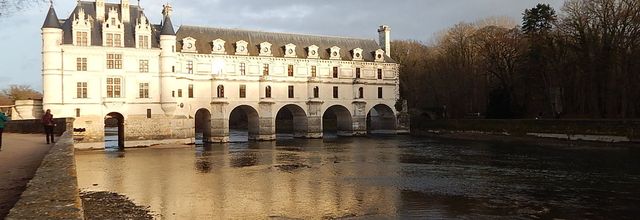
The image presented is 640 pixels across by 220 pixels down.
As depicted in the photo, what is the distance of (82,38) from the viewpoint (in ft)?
140

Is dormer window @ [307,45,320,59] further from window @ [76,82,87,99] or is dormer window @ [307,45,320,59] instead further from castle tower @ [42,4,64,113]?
castle tower @ [42,4,64,113]

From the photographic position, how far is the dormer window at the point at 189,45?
1941 inches

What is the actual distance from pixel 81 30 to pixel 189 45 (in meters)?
9.75

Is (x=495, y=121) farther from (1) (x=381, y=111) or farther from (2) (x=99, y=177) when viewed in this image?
(2) (x=99, y=177)

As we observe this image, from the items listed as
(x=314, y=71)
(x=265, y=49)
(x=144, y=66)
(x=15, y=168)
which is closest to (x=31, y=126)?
(x=144, y=66)

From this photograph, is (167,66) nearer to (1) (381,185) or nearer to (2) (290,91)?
(2) (290,91)

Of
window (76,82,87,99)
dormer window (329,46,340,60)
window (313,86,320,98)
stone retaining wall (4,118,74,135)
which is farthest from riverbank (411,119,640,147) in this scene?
stone retaining wall (4,118,74,135)

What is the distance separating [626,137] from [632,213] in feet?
91.5

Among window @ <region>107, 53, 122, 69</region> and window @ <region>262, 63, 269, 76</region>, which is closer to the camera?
window @ <region>107, 53, 122, 69</region>

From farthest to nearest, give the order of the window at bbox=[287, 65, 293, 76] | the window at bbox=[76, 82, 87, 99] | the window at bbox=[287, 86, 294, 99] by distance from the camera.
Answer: the window at bbox=[287, 86, 294, 99] → the window at bbox=[287, 65, 293, 76] → the window at bbox=[76, 82, 87, 99]

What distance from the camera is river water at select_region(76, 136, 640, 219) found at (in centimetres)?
1434

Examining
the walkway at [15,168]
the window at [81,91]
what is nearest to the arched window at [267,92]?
the window at [81,91]

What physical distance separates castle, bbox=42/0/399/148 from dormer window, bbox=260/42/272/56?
10 cm

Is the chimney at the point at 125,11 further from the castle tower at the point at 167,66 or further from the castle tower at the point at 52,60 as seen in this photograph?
the castle tower at the point at 52,60
